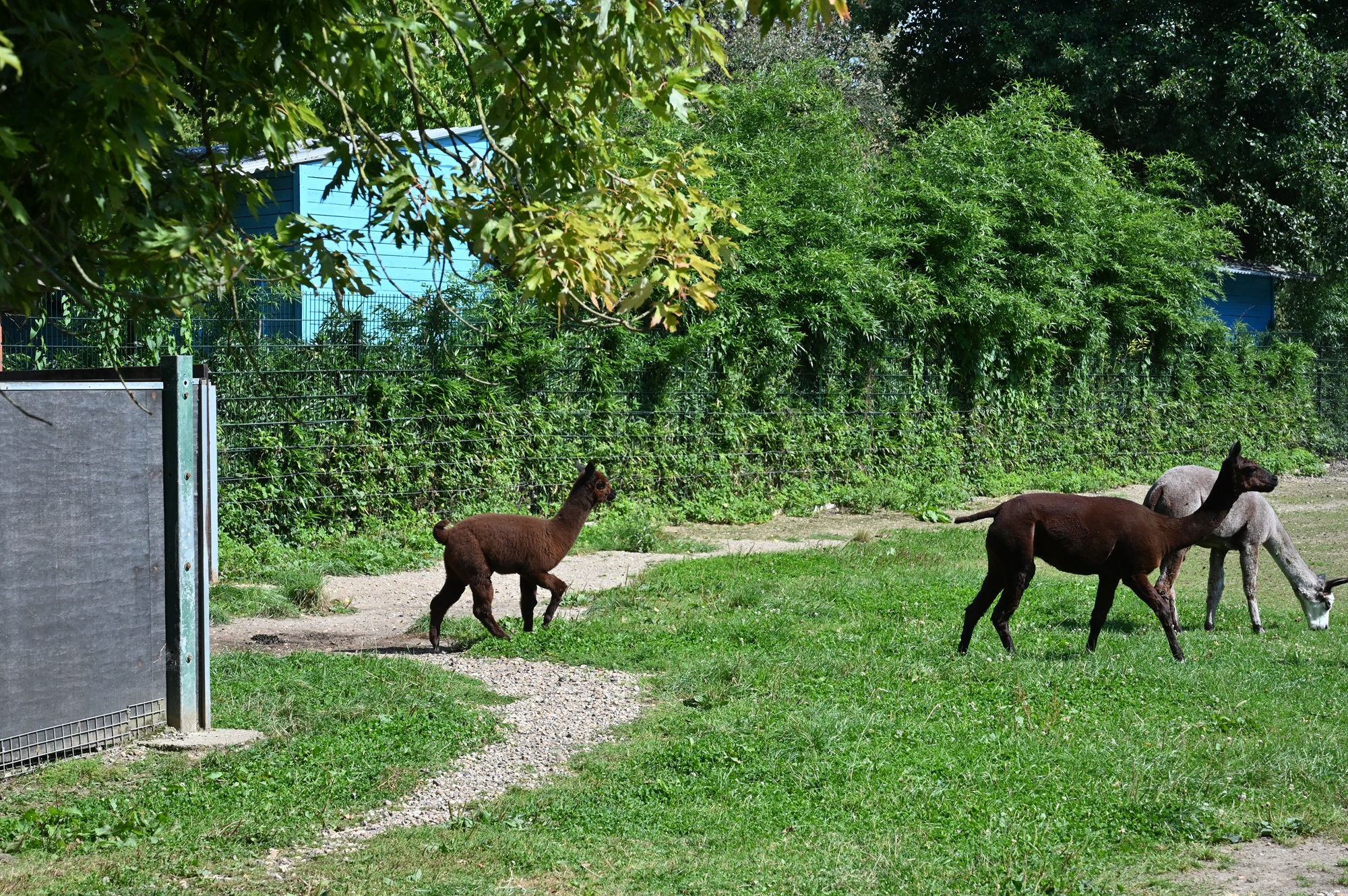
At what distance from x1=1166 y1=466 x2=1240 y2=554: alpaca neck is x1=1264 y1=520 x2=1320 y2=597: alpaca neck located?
239 cm

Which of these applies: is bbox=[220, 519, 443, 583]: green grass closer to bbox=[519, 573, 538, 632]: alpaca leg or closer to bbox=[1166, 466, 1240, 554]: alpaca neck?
bbox=[519, 573, 538, 632]: alpaca leg

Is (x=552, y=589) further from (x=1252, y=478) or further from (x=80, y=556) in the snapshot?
(x=1252, y=478)

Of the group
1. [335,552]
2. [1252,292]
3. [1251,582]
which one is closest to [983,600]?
[1251,582]

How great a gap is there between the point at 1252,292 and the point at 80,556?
101 feet

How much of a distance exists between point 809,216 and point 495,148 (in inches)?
565

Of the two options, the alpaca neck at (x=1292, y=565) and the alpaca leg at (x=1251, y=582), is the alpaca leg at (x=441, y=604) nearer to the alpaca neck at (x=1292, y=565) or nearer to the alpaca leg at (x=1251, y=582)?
the alpaca leg at (x=1251, y=582)

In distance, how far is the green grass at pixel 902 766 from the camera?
5160 millimetres

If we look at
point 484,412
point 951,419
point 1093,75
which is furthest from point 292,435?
point 1093,75

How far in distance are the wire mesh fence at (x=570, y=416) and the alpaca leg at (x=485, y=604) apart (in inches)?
96.8

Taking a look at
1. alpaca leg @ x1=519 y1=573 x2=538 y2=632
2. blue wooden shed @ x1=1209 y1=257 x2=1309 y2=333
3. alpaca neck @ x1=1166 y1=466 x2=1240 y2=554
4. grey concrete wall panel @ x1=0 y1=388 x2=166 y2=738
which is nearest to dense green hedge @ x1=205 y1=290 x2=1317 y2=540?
alpaca leg @ x1=519 y1=573 x2=538 y2=632

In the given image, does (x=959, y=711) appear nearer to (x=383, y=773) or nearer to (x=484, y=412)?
(x=383, y=773)

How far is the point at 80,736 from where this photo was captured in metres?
6.54

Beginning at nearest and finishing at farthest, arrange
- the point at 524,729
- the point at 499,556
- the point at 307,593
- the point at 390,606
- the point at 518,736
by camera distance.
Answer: the point at 518,736
the point at 524,729
the point at 499,556
the point at 307,593
the point at 390,606

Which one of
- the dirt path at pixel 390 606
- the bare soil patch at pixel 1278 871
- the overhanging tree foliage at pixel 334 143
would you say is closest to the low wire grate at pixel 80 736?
the dirt path at pixel 390 606
